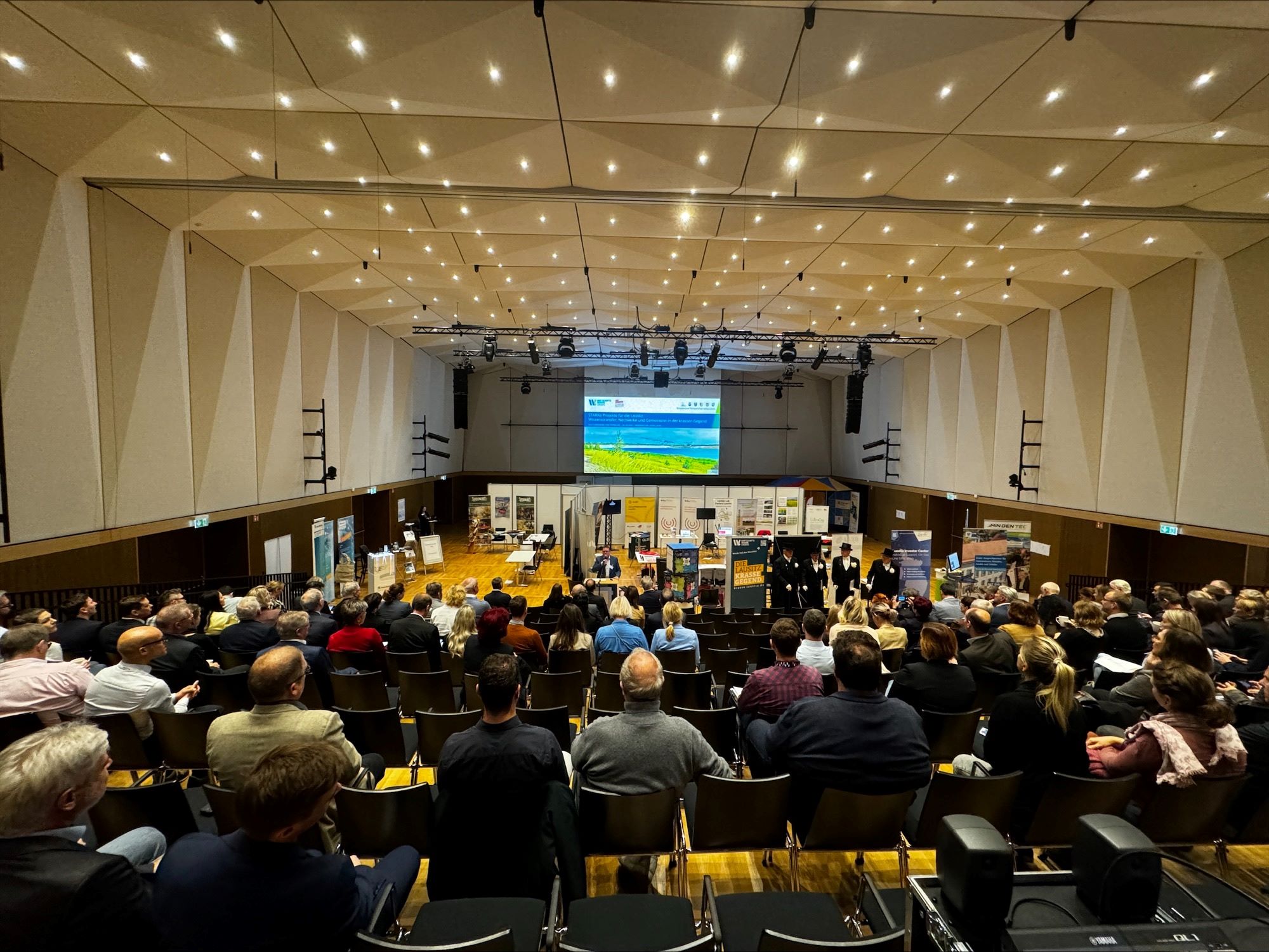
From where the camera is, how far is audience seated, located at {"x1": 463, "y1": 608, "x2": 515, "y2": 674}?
4.31m

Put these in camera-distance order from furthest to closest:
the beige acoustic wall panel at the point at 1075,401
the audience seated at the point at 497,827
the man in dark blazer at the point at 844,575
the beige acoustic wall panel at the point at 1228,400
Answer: the beige acoustic wall panel at the point at 1075,401
the man in dark blazer at the point at 844,575
the beige acoustic wall panel at the point at 1228,400
the audience seated at the point at 497,827

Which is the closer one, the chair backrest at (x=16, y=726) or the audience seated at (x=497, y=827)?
the audience seated at (x=497, y=827)

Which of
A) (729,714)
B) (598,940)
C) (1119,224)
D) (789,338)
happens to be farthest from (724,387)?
(598,940)

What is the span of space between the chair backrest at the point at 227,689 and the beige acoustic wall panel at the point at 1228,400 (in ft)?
41.8

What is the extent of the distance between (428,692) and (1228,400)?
481 inches

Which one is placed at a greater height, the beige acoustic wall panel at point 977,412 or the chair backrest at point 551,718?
the beige acoustic wall panel at point 977,412

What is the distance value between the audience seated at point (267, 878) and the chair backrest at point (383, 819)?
87 cm

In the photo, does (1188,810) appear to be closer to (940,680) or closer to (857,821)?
(940,680)

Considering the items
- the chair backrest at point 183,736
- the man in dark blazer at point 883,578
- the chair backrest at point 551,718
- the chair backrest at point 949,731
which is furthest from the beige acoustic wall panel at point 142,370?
the man in dark blazer at point 883,578

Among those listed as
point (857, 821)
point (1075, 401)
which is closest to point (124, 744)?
point (857, 821)

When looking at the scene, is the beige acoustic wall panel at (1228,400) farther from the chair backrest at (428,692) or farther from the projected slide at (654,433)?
the projected slide at (654,433)

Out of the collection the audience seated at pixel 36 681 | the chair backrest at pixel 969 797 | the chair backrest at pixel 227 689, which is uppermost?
the audience seated at pixel 36 681

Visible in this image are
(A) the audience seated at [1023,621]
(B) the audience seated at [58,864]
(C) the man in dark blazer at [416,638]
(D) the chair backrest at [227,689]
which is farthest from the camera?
(C) the man in dark blazer at [416,638]

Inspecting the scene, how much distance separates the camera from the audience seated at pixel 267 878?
1.49 metres
